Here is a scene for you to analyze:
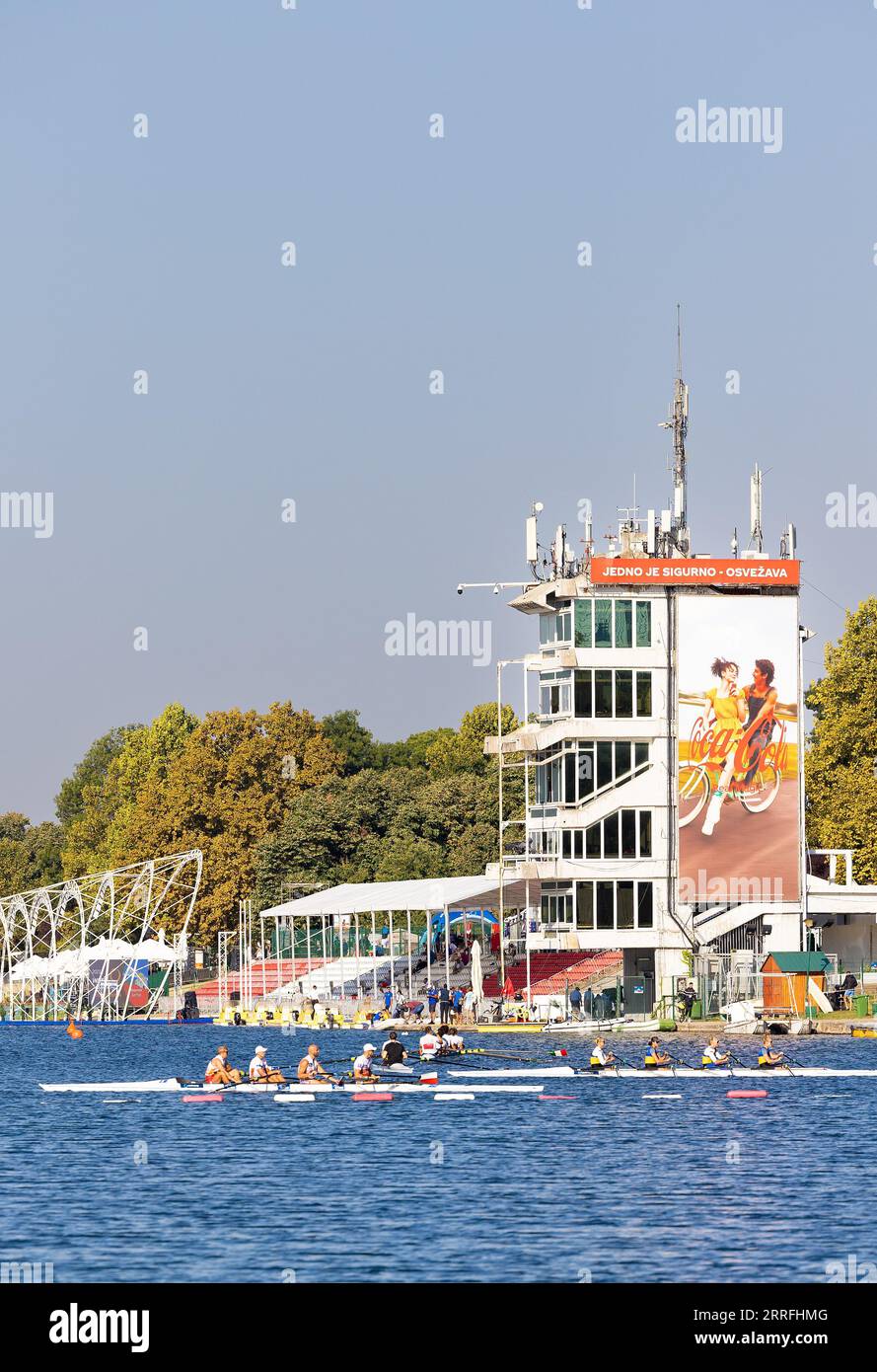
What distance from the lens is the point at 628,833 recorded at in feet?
335

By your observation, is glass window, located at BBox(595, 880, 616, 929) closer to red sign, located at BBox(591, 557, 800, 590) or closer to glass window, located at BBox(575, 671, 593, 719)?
glass window, located at BBox(575, 671, 593, 719)

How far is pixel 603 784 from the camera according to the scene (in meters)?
102

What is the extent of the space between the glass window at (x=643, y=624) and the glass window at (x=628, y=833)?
8039mm

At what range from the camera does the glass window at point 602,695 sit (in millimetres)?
102312

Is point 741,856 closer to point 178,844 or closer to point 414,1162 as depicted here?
point 414,1162

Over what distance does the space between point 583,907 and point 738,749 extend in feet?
34.3

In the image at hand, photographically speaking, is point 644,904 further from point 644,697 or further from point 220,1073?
point 220,1073

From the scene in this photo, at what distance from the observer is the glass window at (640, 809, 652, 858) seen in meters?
102

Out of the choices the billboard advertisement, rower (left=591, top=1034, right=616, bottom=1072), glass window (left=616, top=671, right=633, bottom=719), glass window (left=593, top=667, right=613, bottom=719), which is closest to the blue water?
rower (left=591, top=1034, right=616, bottom=1072)

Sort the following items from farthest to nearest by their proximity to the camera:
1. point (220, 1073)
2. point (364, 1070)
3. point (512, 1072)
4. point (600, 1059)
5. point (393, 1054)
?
point (512, 1072) → point (393, 1054) → point (600, 1059) → point (364, 1070) → point (220, 1073)

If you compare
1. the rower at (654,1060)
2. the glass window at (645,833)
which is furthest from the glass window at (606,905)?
the rower at (654,1060)

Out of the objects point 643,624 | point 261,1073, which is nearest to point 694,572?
point 643,624

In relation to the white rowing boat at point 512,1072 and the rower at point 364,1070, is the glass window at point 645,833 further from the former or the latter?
the rower at point 364,1070
